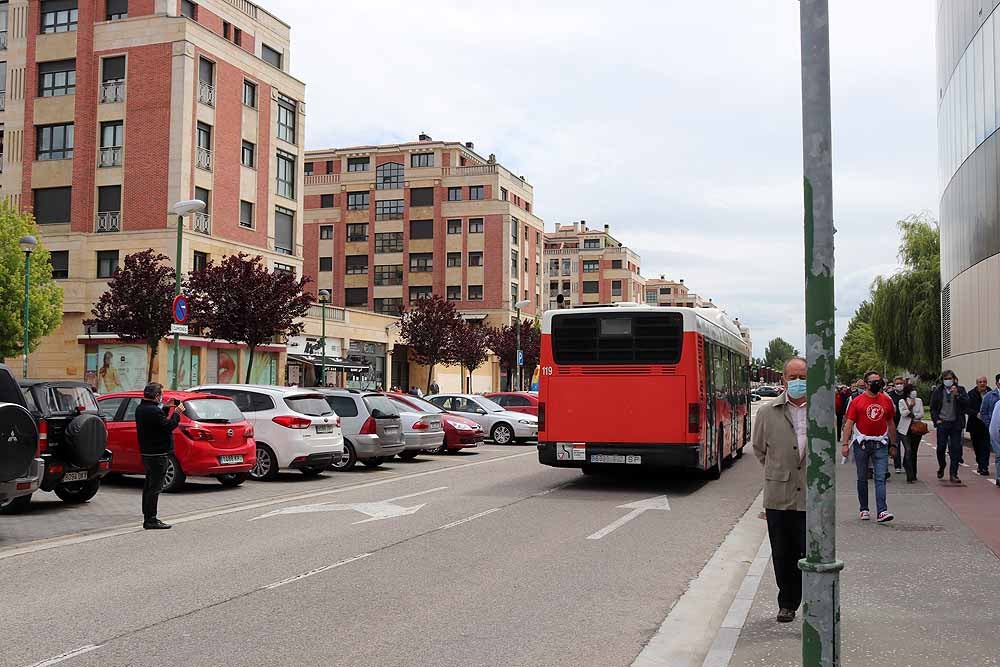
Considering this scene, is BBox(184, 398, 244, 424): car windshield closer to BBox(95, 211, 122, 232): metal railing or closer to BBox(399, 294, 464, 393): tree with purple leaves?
BBox(95, 211, 122, 232): metal railing

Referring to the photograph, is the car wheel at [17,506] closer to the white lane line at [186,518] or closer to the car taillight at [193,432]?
the white lane line at [186,518]

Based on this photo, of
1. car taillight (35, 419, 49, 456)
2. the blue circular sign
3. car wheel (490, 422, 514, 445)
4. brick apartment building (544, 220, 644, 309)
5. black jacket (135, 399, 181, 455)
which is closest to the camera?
black jacket (135, 399, 181, 455)

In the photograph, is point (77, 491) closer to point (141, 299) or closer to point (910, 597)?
point (910, 597)

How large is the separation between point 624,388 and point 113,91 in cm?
3535

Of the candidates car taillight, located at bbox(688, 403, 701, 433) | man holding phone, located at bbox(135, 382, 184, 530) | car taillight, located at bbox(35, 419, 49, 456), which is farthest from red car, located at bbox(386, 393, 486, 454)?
man holding phone, located at bbox(135, 382, 184, 530)

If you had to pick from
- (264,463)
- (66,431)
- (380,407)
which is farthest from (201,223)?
(66,431)

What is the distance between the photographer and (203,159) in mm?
43844

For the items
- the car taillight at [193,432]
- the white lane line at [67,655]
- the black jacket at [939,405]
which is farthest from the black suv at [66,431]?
the black jacket at [939,405]

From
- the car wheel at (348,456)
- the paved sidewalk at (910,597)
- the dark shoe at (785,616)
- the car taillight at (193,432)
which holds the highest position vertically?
the car taillight at (193,432)

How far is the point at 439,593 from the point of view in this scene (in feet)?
26.0

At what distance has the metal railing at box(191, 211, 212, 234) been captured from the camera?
42.8 m

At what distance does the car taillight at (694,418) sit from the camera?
1540cm

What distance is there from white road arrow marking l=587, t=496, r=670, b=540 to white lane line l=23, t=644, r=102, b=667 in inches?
235

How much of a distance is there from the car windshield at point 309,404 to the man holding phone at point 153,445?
222 inches
